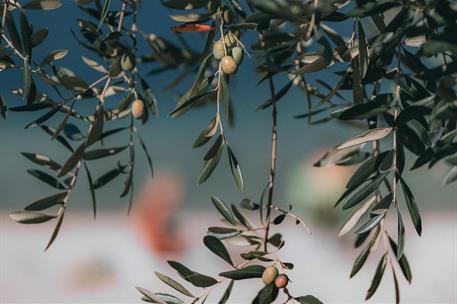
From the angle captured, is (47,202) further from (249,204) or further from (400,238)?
(400,238)

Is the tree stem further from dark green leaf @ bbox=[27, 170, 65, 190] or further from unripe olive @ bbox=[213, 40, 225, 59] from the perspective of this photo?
dark green leaf @ bbox=[27, 170, 65, 190]

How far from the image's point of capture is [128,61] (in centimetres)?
74

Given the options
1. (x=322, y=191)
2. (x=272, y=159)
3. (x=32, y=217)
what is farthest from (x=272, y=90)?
(x=322, y=191)

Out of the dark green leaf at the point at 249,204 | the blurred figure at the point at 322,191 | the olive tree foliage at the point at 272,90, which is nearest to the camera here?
the olive tree foliage at the point at 272,90

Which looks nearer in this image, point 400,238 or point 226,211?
point 400,238

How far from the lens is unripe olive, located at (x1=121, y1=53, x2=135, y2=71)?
73 cm

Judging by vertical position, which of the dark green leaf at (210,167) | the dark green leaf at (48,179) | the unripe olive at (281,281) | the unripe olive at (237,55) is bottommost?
the unripe olive at (281,281)

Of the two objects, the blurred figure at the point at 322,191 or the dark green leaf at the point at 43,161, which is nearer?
the dark green leaf at the point at 43,161

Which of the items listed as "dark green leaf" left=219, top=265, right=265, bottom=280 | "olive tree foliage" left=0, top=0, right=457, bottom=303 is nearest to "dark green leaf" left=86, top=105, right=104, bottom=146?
"olive tree foliage" left=0, top=0, right=457, bottom=303

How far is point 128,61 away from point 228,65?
0.46 feet

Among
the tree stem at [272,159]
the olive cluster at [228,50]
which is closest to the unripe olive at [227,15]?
the olive cluster at [228,50]

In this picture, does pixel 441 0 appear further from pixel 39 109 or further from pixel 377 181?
pixel 39 109

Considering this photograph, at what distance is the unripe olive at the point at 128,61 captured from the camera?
73 centimetres

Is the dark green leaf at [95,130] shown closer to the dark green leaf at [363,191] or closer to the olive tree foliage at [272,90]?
the olive tree foliage at [272,90]
